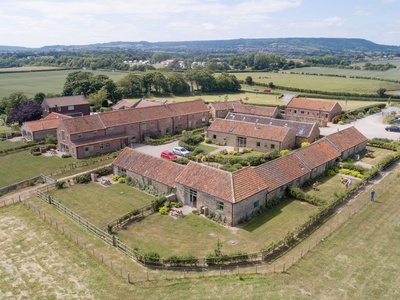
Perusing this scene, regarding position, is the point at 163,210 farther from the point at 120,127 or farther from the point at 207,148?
the point at 120,127

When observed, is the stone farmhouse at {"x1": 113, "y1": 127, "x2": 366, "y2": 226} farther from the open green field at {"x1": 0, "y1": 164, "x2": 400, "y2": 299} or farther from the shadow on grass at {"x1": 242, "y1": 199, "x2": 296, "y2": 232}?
the open green field at {"x1": 0, "y1": 164, "x2": 400, "y2": 299}

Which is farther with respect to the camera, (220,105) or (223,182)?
(220,105)

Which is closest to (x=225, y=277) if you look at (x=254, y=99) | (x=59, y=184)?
(x=59, y=184)

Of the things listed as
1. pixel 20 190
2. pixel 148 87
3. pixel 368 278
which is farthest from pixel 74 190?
pixel 148 87

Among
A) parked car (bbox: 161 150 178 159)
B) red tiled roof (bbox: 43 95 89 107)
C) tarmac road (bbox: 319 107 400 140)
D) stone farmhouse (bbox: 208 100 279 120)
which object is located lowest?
parked car (bbox: 161 150 178 159)

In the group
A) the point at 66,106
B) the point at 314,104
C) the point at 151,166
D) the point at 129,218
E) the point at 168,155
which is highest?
the point at 314,104

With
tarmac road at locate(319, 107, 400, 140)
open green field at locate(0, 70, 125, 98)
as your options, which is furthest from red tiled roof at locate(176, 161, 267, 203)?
open green field at locate(0, 70, 125, 98)
